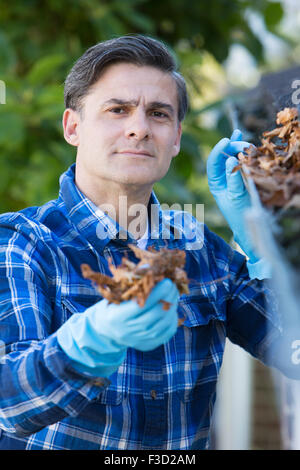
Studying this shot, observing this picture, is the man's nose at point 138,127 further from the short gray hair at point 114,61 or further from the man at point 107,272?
the short gray hair at point 114,61

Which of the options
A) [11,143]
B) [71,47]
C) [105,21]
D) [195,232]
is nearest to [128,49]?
[195,232]

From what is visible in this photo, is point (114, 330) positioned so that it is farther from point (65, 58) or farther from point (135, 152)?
point (65, 58)

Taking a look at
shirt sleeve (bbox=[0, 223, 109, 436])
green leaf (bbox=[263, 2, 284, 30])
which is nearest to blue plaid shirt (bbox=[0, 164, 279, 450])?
shirt sleeve (bbox=[0, 223, 109, 436])

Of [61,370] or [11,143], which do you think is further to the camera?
[11,143]

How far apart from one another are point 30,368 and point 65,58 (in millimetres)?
1867

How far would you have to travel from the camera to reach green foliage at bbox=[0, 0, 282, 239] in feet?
7.61

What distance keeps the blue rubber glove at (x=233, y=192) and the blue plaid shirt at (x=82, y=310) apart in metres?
0.12

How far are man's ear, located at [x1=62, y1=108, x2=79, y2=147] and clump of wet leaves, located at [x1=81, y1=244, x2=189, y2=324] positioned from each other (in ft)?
2.24

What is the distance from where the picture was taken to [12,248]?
4.10 ft

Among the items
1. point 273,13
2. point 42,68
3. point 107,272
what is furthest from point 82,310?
point 273,13

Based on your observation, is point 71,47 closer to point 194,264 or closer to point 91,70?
point 91,70

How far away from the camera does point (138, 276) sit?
0.93 meters

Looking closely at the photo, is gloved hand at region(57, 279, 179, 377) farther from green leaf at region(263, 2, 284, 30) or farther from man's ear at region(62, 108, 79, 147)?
green leaf at region(263, 2, 284, 30)

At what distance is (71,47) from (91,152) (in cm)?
162
